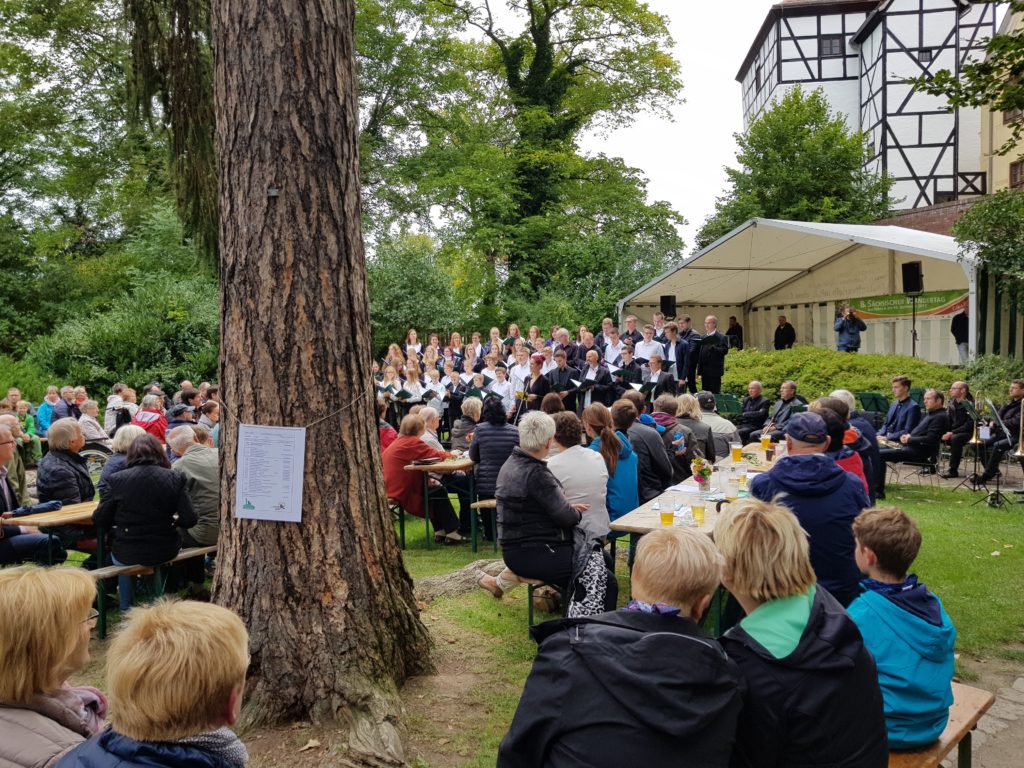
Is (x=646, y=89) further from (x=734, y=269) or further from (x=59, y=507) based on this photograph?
(x=59, y=507)

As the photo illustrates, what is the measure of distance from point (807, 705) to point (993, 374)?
13320 millimetres

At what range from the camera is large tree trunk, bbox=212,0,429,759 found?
3.57 meters

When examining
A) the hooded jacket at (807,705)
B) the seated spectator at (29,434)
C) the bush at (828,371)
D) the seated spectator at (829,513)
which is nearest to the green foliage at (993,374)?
the bush at (828,371)

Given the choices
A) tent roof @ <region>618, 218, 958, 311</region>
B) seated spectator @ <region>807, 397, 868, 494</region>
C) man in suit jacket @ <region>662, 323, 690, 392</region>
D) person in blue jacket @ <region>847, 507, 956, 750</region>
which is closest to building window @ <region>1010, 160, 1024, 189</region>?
tent roof @ <region>618, 218, 958, 311</region>

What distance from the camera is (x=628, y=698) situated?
186 cm

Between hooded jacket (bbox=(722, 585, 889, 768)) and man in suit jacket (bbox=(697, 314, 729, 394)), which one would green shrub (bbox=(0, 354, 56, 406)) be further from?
hooded jacket (bbox=(722, 585, 889, 768))

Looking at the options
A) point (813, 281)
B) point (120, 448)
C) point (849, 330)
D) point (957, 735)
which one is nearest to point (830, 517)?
point (957, 735)

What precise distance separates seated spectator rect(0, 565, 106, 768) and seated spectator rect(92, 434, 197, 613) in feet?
11.6

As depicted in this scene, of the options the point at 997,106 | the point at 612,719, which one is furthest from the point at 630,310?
the point at 612,719

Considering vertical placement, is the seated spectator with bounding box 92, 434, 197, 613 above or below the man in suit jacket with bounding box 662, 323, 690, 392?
below

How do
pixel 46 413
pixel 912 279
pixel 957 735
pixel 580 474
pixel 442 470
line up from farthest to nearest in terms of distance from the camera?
pixel 912 279 < pixel 46 413 < pixel 442 470 < pixel 580 474 < pixel 957 735

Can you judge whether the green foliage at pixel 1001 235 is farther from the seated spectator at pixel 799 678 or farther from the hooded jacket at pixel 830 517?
the seated spectator at pixel 799 678

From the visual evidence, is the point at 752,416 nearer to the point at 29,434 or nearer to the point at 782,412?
the point at 782,412

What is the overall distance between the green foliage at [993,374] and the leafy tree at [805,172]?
47.8 ft
